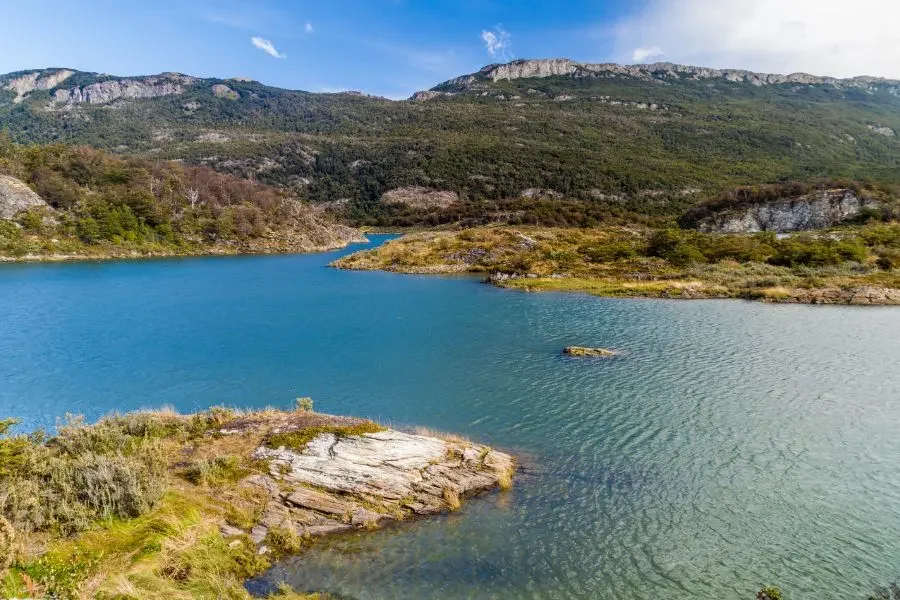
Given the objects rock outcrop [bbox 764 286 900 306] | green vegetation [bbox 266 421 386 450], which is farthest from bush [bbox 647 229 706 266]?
green vegetation [bbox 266 421 386 450]

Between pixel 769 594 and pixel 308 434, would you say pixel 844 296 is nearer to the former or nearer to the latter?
pixel 769 594

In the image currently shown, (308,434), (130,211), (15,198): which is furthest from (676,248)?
(15,198)

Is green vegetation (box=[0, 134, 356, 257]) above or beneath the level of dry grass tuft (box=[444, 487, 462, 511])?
above

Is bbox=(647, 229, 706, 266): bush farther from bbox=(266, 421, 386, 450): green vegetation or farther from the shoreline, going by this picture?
the shoreline

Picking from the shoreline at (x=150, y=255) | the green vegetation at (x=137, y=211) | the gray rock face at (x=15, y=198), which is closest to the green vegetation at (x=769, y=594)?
the shoreline at (x=150, y=255)

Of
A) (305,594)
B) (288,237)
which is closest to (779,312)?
(305,594)

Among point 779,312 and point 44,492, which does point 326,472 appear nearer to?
point 44,492

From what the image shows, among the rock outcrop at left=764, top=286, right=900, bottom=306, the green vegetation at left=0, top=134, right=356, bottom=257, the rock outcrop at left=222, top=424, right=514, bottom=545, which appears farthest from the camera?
the green vegetation at left=0, top=134, right=356, bottom=257

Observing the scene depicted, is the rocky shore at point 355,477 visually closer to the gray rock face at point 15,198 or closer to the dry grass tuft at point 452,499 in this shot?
the dry grass tuft at point 452,499
